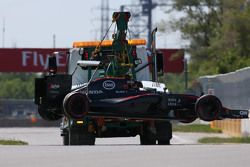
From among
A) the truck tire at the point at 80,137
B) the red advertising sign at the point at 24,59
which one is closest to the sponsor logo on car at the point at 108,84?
the truck tire at the point at 80,137

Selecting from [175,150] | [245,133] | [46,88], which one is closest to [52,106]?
[46,88]

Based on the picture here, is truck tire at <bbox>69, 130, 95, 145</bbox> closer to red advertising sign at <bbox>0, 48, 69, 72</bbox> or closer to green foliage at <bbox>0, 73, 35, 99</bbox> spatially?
red advertising sign at <bbox>0, 48, 69, 72</bbox>

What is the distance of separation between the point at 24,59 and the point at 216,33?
14792 mm

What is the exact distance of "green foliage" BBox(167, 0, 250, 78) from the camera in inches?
2354

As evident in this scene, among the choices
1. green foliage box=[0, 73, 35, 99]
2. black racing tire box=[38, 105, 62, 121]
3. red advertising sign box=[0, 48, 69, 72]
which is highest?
black racing tire box=[38, 105, 62, 121]

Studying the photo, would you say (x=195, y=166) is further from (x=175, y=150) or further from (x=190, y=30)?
(x=190, y=30)

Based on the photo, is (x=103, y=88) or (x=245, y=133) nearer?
(x=103, y=88)

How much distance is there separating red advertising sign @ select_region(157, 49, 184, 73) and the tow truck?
46417mm

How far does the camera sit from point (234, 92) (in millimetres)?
36688

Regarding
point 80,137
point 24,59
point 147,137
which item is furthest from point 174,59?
point 80,137

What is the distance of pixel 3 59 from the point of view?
235ft

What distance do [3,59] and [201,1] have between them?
51.7 ft

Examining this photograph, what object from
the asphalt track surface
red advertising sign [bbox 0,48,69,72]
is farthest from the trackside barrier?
red advertising sign [bbox 0,48,69,72]

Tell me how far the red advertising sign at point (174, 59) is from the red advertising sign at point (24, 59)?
8681 millimetres
